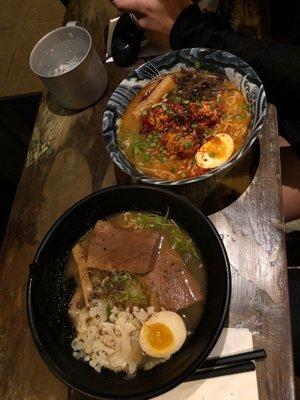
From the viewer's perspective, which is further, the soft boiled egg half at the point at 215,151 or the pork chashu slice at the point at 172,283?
the soft boiled egg half at the point at 215,151

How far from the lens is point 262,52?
189cm

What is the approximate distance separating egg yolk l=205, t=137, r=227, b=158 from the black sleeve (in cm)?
38

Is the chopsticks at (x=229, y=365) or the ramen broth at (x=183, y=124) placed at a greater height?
the ramen broth at (x=183, y=124)

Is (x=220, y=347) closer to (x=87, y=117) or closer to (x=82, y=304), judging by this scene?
(x=82, y=304)

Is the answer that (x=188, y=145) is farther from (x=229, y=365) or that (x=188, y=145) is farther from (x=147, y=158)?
(x=229, y=365)

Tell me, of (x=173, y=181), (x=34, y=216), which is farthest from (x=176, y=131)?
(x=34, y=216)

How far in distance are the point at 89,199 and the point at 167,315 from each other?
530mm

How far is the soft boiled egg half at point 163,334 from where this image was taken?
1.45 meters

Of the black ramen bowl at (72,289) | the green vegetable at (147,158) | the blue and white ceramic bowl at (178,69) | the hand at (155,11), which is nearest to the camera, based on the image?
the black ramen bowl at (72,289)

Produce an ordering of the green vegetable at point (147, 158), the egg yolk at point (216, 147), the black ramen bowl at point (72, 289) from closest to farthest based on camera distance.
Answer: the black ramen bowl at point (72, 289) < the egg yolk at point (216, 147) < the green vegetable at point (147, 158)

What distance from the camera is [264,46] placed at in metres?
1.90

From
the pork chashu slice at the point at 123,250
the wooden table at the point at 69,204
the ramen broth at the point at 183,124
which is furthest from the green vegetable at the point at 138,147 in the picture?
the pork chashu slice at the point at 123,250

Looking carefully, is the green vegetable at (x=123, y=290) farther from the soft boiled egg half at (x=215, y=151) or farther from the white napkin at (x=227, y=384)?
the soft boiled egg half at (x=215, y=151)

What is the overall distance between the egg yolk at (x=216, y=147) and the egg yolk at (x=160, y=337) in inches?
29.4
